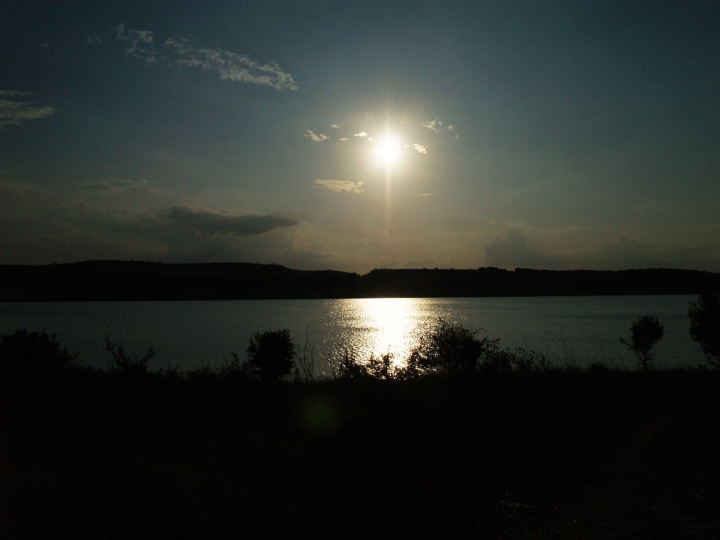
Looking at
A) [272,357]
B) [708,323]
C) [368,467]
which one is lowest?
[272,357]

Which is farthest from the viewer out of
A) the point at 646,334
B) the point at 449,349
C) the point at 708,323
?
the point at 646,334

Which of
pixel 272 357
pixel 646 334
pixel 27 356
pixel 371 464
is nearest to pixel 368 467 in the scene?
pixel 371 464

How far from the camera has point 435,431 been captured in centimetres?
648

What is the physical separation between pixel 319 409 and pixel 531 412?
10.3 feet

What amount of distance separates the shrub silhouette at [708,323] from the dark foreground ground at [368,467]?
43.8 feet

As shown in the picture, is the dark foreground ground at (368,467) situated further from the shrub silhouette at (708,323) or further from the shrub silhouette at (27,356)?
the shrub silhouette at (708,323)

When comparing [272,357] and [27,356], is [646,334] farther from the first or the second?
[27,356]

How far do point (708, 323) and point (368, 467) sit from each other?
2044cm

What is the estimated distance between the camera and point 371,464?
172 inches

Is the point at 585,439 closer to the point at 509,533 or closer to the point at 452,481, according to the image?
the point at 452,481

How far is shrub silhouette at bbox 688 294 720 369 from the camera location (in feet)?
62.8

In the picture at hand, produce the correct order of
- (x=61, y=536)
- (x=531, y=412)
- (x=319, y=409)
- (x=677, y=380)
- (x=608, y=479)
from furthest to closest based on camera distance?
(x=677, y=380) < (x=319, y=409) < (x=531, y=412) < (x=608, y=479) < (x=61, y=536)

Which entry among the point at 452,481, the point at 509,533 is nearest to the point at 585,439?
the point at 452,481

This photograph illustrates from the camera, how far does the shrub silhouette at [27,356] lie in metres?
12.6
